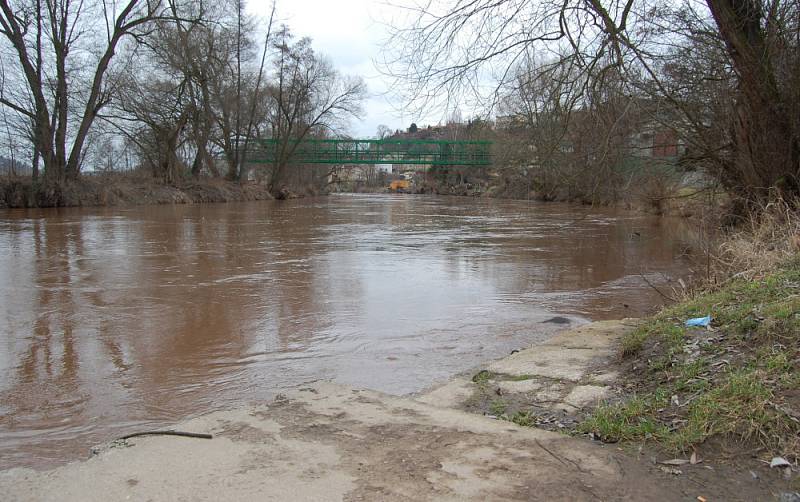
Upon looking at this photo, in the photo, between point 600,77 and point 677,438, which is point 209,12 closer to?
point 600,77

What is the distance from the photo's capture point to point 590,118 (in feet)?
33.5

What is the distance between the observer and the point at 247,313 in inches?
308

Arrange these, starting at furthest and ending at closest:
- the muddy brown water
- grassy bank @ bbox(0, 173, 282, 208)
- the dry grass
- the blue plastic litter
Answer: grassy bank @ bbox(0, 173, 282, 208) → the dry grass → the muddy brown water → the blue plastic litter

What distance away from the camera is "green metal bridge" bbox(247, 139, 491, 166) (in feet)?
185

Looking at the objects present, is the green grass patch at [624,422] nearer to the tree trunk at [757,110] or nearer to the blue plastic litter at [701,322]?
the blue plastic litter at [701,322]

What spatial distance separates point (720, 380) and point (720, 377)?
49 mm

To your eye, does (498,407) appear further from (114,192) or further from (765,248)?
(114,192)

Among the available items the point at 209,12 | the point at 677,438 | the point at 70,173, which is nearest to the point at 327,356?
the point at 677,438

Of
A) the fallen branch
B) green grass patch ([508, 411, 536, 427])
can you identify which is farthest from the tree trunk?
the fallen branch

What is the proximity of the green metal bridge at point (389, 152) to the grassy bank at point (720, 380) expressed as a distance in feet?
156

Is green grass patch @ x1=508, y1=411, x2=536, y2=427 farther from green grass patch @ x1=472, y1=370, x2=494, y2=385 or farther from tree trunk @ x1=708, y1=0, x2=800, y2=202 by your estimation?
tree trunk @ x1=708, y1=0, x2=800, y2=202

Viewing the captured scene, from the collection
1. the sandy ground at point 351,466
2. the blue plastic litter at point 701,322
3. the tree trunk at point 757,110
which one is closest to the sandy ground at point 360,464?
the sandy ground at point 351,466

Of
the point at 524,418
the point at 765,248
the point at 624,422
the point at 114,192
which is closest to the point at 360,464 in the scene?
the point at 524,418

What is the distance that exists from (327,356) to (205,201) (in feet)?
111
